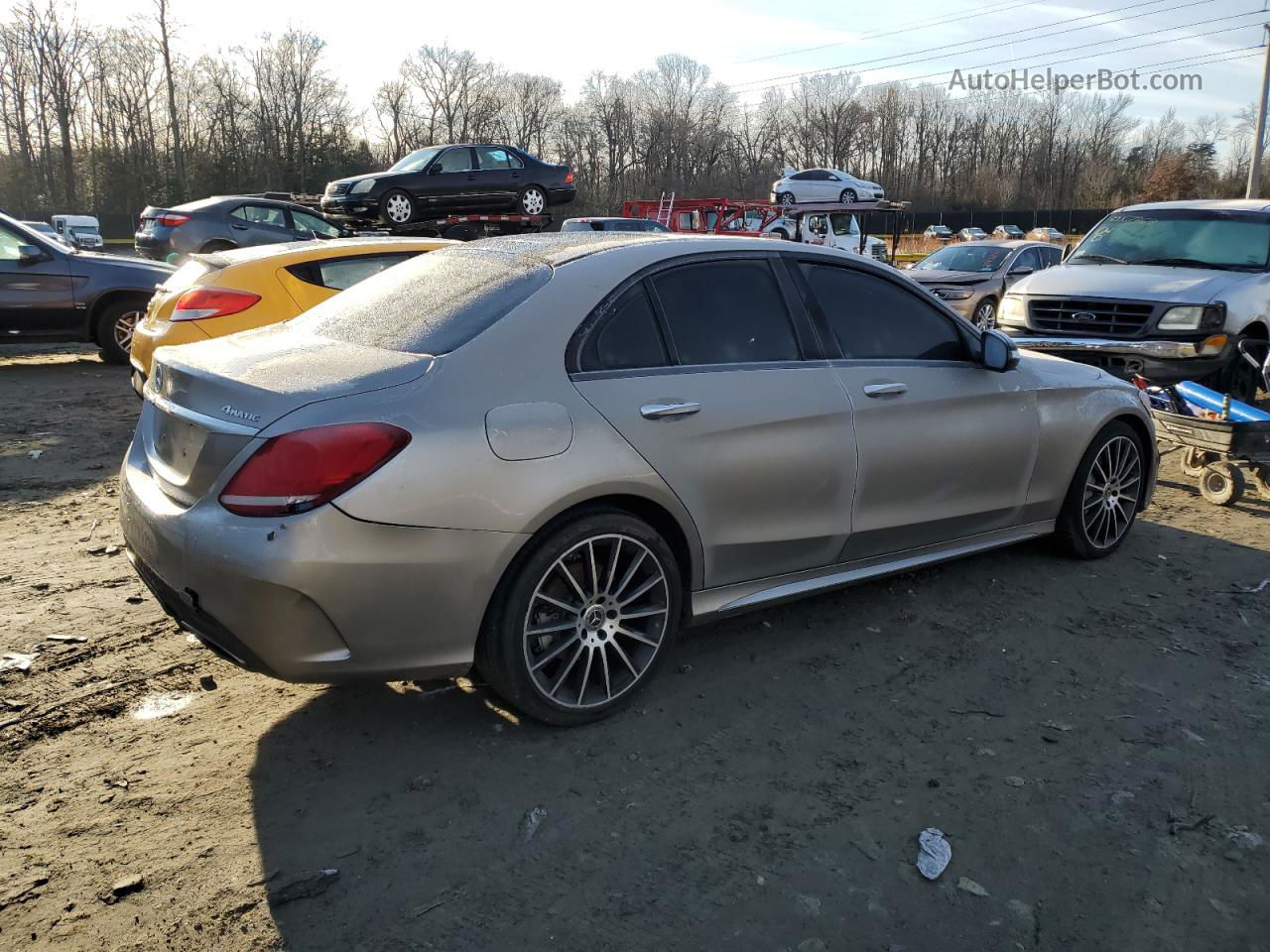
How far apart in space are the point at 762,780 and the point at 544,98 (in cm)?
8184

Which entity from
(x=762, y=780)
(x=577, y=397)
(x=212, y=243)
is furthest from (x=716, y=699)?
(x=212, y=243)

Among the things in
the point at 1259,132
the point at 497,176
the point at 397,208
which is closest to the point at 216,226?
the point at 397,208

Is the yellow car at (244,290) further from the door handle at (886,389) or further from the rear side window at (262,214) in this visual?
the rear side window at (262,214)

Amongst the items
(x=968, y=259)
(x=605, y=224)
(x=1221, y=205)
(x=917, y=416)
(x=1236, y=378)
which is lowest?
(x=1236, y=378)

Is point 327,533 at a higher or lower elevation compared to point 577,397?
lower

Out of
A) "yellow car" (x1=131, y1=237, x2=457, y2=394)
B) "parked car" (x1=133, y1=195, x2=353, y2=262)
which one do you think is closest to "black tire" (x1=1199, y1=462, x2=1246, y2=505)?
"yellow car" (x1=131, y1=237, x2=457, y2=394)

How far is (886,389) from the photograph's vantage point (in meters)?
4.19

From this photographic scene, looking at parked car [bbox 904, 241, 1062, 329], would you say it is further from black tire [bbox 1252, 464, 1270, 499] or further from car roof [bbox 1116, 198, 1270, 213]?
black tire [bbox 1252, 464, 1270, 499]

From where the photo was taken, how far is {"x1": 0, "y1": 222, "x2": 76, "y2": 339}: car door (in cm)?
1053

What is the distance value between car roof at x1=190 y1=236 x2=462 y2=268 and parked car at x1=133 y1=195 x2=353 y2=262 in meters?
9.79

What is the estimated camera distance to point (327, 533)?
2844mm

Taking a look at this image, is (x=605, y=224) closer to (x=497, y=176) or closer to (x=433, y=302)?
(x=497, y=176)

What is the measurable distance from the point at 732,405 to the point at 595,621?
37.8 inches

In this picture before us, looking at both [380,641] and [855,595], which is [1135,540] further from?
[380,641]
